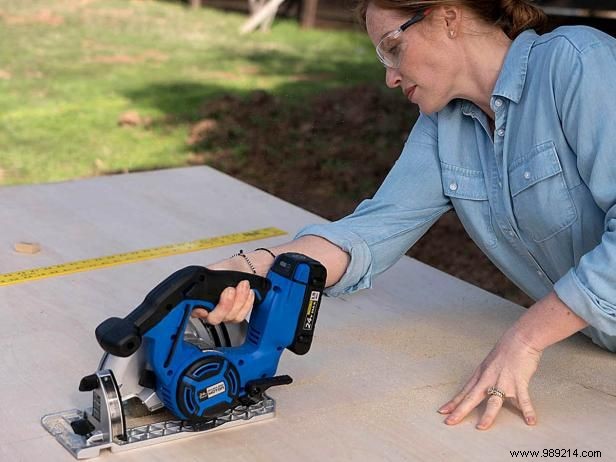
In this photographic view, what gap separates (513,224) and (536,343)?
0.43 metres

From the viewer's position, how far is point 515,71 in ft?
7.23

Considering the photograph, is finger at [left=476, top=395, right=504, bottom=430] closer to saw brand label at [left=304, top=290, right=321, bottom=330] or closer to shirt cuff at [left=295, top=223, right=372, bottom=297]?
saw brand label at [left=304, top=290, right=321, bottom=330]

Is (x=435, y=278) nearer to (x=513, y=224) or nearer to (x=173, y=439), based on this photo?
(x=513, y=224)

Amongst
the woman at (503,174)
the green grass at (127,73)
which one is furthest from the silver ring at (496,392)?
the green grass at (127,73)

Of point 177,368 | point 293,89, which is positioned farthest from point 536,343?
point 293,89

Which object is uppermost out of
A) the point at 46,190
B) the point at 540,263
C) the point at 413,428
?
the point at 540,263

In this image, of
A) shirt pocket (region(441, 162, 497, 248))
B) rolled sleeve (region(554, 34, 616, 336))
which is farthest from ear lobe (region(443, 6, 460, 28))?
shirt pocket (region(441, 162, 497, 248))

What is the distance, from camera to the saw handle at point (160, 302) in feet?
5.87

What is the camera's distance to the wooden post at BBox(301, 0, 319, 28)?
40.1 ft

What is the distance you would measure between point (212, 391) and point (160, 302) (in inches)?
9.0

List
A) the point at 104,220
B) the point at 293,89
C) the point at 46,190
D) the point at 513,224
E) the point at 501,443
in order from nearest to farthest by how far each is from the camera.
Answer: the point at 501,443
the point at 513,224
the point at 104,220
the point at 46,190
the point at 293,89

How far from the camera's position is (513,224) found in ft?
7.73

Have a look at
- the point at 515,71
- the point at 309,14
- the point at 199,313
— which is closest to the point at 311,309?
the point at 199,313

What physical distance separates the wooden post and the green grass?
21 centimetres
